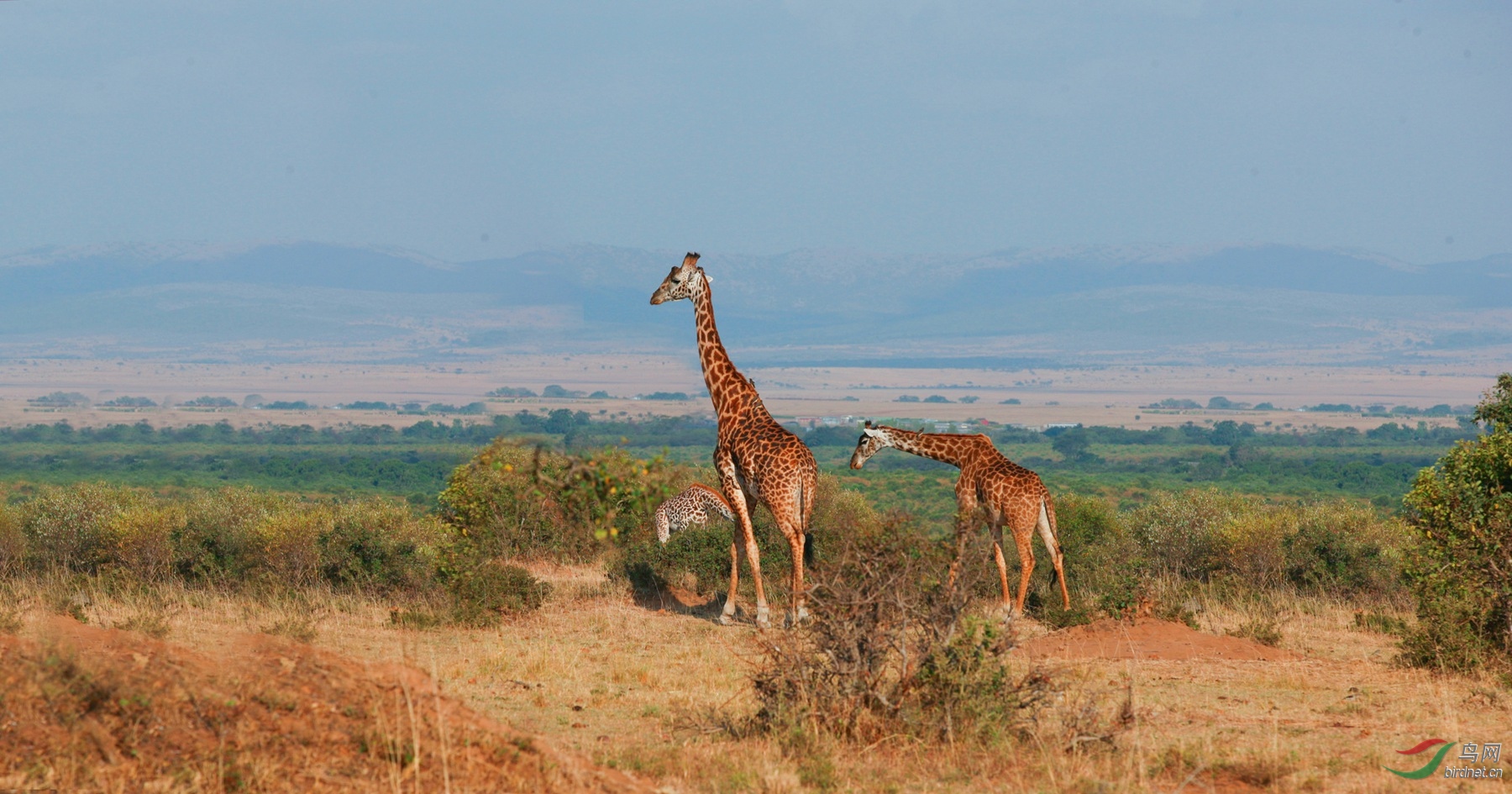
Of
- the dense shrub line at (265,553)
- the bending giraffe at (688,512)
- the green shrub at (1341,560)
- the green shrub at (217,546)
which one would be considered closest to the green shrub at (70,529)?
the dense shrub line at (265,553)

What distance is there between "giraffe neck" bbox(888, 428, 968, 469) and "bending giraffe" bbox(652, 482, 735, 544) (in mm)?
4203

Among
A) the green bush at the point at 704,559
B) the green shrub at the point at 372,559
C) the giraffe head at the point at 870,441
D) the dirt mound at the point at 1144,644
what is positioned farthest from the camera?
the green bush at the point at 704,559

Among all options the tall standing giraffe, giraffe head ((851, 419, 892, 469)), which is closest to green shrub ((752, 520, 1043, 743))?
the tall standing giraffe

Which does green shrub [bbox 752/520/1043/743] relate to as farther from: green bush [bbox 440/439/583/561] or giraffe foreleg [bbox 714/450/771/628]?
green bush [bbox 440/439/583/561]

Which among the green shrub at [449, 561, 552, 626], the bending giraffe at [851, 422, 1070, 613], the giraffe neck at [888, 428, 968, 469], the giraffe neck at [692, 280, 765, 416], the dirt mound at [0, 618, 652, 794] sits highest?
the giraffe neck at [692, 280, 765, 416]

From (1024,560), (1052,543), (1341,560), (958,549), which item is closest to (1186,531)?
(1341,560)

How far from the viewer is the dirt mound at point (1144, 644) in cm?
1603

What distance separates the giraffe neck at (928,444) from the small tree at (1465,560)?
580cm

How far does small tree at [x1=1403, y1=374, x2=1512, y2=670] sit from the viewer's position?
→ 582 inches

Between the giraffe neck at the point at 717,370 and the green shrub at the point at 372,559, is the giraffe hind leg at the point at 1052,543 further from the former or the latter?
the green shrub at the point at 372,559

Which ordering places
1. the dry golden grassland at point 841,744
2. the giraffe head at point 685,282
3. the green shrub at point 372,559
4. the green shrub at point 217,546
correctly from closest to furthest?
the dry golden grassland at point 841,744 < the giraffe head at point 685,282 < the green shrub at point 372,559 < the green shrub at point 217,546

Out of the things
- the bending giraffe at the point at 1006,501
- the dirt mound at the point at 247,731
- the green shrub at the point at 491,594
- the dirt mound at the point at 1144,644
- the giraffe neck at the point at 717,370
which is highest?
the giraffe neck at the point at 717,370

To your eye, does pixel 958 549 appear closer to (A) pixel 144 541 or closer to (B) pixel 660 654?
(B) pixel 660 654

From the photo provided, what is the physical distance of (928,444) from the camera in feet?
65.8
